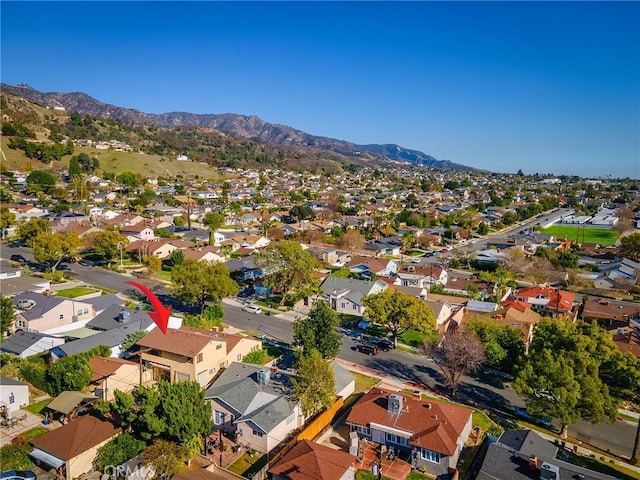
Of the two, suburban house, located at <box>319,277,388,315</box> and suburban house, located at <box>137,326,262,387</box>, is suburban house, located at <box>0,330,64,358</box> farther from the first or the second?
suburban house, located at <box>319,277,388,315</box>

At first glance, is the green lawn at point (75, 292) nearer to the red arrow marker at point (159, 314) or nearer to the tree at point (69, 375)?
the red arrow marker at point (159, 314)

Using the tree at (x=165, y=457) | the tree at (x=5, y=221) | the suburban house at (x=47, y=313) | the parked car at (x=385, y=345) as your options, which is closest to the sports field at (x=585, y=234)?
the parked car at (x=385, y=345)

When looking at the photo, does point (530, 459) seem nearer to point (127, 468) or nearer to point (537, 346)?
point (537, 346)

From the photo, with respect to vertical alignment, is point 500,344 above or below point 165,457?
above

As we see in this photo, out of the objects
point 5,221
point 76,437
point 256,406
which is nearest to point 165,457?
point 76,437

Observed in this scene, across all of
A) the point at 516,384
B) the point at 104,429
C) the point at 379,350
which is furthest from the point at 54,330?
the point at 516,384

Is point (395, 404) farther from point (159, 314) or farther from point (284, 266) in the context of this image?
point (284, 266)
